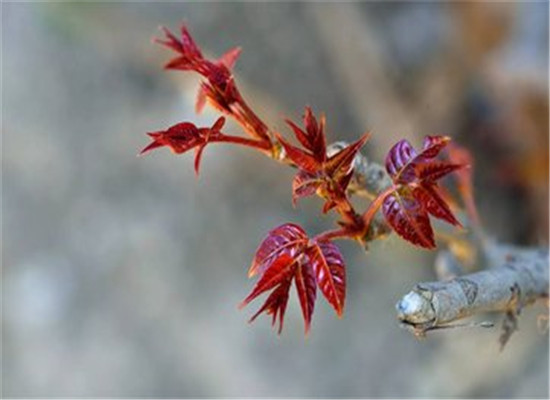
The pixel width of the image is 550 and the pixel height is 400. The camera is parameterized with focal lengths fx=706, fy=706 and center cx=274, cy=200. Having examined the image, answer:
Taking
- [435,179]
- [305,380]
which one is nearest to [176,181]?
[305,380]

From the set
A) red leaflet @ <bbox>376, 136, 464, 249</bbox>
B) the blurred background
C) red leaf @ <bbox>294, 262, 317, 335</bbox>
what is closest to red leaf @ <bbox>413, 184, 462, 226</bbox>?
red leaflet @ <bbox>376, 136, 464, 249</bbox>

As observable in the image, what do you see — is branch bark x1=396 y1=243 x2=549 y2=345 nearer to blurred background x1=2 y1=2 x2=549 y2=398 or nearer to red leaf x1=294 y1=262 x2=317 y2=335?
red leaf x1=294 y1=262 x2=317 y2=335

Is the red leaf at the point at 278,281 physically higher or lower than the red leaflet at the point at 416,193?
lower

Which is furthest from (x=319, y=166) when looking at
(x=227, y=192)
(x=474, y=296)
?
(x=227, y=192)

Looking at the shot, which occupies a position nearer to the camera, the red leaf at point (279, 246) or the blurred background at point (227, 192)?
the red leaf at point (279, 246)

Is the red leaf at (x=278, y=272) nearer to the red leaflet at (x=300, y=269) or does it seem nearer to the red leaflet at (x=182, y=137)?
the red leaflet at (x=300, y=269)

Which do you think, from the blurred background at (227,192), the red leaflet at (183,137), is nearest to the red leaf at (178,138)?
→ the red leaflet at (183,137)
